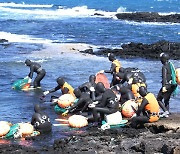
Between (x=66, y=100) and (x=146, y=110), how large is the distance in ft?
11.9

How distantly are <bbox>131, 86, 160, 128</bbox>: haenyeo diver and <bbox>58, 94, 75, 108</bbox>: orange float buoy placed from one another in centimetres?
308

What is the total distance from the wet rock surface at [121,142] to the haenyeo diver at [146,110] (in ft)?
0.71

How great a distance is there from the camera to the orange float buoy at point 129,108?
16141 millimetres

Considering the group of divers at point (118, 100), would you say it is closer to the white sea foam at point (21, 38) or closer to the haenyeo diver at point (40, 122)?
the haenyeo diver at point (40, 122)

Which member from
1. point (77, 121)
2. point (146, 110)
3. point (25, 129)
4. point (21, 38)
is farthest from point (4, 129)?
point (21, 38)

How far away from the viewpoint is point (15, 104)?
63.7 ft

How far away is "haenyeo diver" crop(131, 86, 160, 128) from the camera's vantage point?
14961mm

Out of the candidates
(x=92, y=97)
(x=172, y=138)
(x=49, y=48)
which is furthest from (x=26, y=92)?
(x=49, y=48)

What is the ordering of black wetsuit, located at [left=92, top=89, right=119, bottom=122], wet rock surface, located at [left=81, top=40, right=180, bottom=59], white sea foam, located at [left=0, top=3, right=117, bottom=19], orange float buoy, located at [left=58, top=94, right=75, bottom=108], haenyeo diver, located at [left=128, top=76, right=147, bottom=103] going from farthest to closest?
1. white sea foam, located at [left=0, top=3, right=117, bottom=19]
2. wet rock surface, located at [left=81, top=40, right=180, bottom=59]
3. orange float buoy, located at [left=58, top=94, right=75, bottom=108]
4. haenyeo diver, located at [left=128, top=76, right=147, bottom=103]
5. black wetsuit, located at [left=92, top=89, right=119, bottom=122]

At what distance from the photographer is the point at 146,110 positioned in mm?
15188

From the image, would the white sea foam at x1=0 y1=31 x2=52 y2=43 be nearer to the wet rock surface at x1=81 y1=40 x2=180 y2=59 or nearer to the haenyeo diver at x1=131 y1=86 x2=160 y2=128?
the wet rock surface at x1=81 y1=40 x2=180 y2=59

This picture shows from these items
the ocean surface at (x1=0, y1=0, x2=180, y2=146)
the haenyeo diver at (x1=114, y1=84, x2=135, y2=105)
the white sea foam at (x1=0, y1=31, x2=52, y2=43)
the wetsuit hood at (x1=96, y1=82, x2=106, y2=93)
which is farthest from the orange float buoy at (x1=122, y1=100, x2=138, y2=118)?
the white sea foam at (x1=0, y1=31, x2=52, y2=43)

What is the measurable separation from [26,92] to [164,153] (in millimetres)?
10727

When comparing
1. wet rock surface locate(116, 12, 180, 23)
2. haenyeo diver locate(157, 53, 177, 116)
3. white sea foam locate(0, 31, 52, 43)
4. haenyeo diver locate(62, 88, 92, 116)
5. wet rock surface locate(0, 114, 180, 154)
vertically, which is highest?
wet rock surface locate(116, 12, 180, 23)
